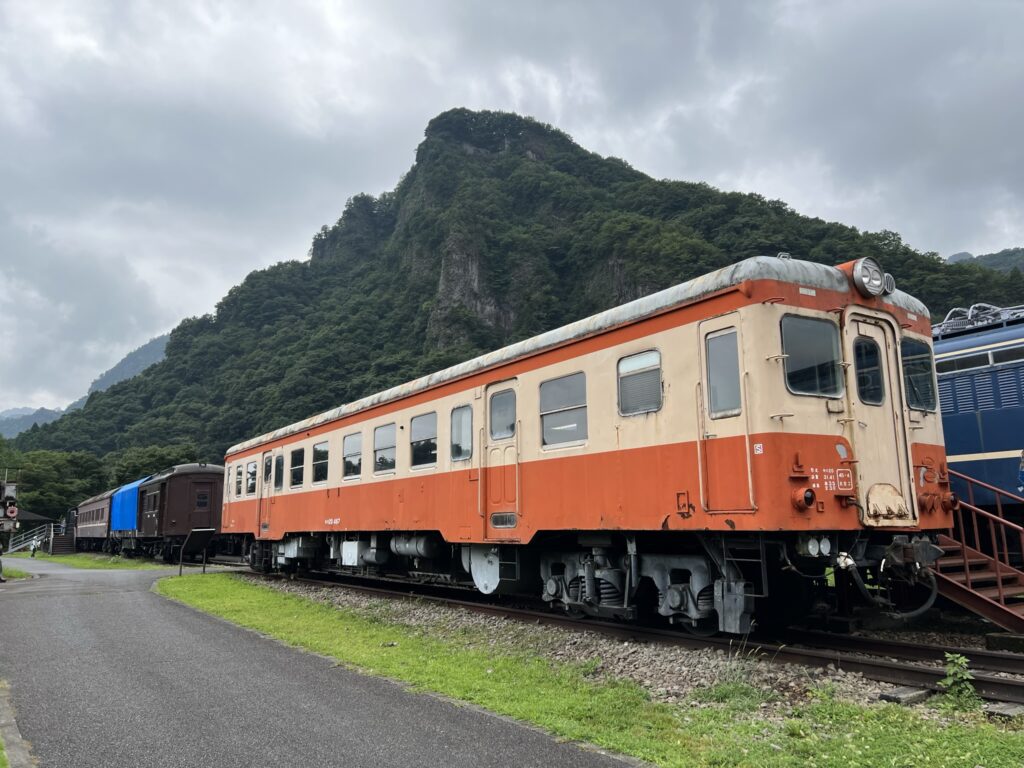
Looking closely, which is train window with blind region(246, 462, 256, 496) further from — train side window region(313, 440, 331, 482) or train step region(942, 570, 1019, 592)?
train step region(942, 570, 1019, 592)

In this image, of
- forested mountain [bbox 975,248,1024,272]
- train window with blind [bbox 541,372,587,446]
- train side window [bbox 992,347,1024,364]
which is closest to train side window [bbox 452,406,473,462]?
train window with blind [bbox 541,372,587,446]

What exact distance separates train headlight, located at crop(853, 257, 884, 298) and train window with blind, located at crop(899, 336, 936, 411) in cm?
72

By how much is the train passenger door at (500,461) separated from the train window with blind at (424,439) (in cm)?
154

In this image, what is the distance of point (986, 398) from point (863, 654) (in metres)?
5.09

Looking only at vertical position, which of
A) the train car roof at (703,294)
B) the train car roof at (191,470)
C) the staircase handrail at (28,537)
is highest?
the train car roof at (703,294)

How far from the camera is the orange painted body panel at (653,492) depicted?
6.55 meters

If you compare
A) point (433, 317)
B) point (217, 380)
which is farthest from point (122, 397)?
point (433, 317)

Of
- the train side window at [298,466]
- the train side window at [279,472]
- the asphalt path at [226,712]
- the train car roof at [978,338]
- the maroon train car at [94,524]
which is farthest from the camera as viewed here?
the maroon train car at [94,524]

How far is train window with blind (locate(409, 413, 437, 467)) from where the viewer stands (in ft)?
38.3

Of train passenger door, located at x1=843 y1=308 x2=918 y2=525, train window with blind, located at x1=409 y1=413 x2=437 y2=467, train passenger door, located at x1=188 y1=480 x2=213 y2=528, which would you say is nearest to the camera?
train passenger door, located at x1=843 y1=308 x2=918 y2=525

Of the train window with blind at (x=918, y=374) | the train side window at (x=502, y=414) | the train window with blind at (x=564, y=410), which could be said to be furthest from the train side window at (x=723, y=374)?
the train side window at (x=502, y=414)

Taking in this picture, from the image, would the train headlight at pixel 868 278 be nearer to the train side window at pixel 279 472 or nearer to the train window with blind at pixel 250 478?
the train side window at pixel 279 472

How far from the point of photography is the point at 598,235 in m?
87.2

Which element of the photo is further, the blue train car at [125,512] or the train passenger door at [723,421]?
the blue train car at [125,512]
